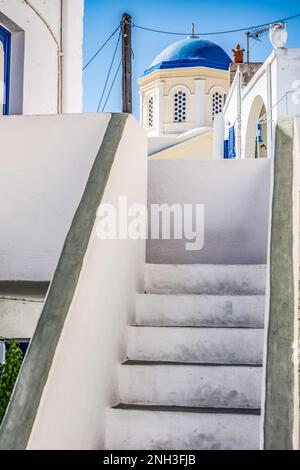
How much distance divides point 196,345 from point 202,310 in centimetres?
42

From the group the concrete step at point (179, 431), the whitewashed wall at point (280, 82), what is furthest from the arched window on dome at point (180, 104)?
the concrete step at point (179, 431)

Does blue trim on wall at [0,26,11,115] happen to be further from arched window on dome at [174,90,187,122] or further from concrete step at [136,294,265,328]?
arched window on dome at [174,90,187,122]

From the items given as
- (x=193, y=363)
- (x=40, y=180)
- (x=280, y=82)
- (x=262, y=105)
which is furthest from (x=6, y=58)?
(x=262, y=105)

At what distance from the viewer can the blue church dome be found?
2794cm

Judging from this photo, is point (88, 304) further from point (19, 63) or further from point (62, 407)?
point (19, 63)

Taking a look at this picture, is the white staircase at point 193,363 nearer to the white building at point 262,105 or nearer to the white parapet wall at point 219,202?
the white parapet wall at point 219,202

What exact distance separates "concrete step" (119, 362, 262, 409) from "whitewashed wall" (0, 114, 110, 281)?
6.41 ft

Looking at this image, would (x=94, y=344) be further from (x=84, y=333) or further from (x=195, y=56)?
(x=195, y=56)

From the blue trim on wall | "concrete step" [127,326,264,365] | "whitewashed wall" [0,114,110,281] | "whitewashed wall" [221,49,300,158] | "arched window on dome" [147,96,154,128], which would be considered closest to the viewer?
"concrete step" [127,326,264,365]

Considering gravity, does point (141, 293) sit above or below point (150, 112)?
below

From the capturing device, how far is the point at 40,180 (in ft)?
19.3

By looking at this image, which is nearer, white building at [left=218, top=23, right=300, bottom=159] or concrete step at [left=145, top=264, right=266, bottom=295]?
concrete step at [left=145, top=264, right=266, bottom=295]

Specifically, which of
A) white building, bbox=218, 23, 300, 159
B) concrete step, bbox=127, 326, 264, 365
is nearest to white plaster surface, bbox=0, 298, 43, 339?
concrete step, bbox=127, 326, 264, 365

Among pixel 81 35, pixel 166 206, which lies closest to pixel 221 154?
pixel 81 35
